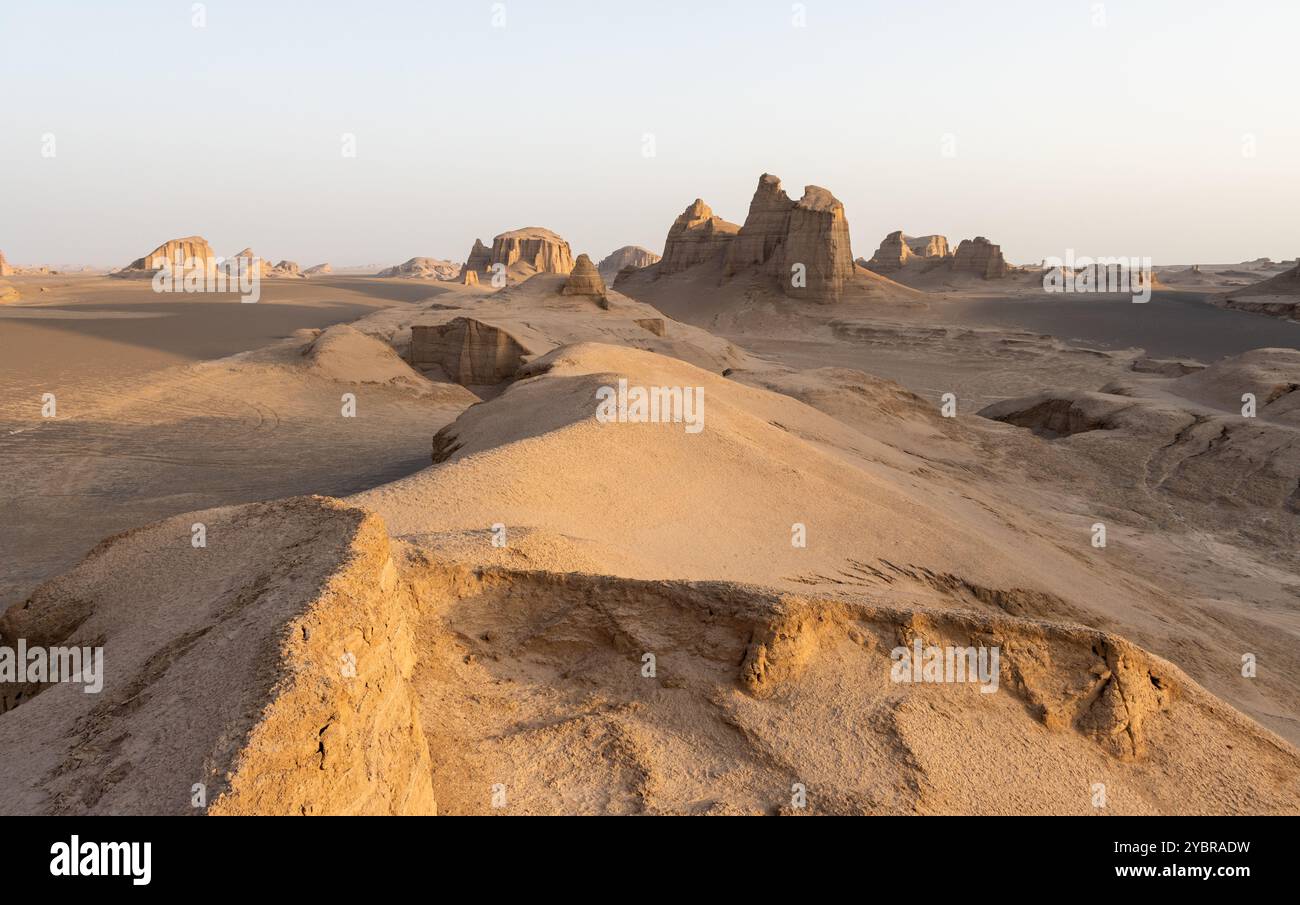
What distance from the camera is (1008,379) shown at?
25.7 metres

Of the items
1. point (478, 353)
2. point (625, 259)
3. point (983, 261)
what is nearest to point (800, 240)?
point (983, 261)

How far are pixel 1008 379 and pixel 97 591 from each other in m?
26.4

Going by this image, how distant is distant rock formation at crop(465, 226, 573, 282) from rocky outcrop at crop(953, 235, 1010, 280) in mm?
29405

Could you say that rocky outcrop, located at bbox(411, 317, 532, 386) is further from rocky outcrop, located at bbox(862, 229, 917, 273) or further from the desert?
rocky outcrop, located at bbox(862, 229, 917, 273)

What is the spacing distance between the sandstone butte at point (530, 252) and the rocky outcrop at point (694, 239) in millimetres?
18299

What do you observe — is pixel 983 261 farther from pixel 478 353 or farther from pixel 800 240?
pixel 478 353

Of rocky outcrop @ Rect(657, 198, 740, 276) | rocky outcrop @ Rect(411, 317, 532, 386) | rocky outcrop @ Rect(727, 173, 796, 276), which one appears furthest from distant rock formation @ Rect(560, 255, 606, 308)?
rocky outcrop @ Rect(657, 198, 740, 276)

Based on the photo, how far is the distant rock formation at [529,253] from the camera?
61.8 m

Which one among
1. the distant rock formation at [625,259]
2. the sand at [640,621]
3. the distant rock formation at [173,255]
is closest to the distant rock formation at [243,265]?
the distant rock formation at [173,255]

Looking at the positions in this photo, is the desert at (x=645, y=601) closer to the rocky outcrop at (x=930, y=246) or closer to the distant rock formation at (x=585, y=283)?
the distant rock formation at (x=585, y=283)

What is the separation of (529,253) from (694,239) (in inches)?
877

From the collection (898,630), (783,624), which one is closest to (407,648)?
(783,624)

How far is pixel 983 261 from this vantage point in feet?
172
